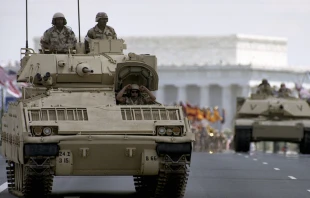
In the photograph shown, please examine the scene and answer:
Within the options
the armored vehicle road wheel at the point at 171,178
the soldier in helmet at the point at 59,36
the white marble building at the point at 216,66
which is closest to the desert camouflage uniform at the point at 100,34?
the soldier in helmet at the point at 59,36

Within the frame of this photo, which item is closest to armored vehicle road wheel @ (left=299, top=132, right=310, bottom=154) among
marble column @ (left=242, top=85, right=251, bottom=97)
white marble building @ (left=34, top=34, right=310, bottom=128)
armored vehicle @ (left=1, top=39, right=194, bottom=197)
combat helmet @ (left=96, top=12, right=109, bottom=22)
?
combat helmet @ (left=96, top=12, right=109, bottom=22)

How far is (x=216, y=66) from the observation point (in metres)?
151

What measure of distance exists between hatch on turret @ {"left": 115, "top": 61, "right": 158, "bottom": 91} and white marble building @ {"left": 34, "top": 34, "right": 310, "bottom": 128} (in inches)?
4963

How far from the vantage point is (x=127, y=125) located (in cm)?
2023

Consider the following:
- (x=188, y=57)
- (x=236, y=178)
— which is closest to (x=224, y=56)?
(x=188, y=57)

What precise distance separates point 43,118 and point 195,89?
138566mm

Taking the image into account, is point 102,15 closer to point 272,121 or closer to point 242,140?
point 242,140

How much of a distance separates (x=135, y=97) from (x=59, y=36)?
2751 millimetres

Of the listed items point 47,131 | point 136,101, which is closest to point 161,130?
point 136,101

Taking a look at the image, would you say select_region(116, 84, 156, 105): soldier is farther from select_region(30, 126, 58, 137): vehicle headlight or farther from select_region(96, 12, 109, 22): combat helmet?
select_region(96, 12, 109, 22): combat helmet

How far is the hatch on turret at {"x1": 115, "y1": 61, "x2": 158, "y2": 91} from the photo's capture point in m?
22.2

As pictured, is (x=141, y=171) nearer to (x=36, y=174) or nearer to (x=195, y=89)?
(x=36, y=174)

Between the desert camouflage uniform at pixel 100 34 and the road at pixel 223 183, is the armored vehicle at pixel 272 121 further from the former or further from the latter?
the desert camouflage uniform at pixel 100 34

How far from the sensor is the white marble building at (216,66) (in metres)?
151
